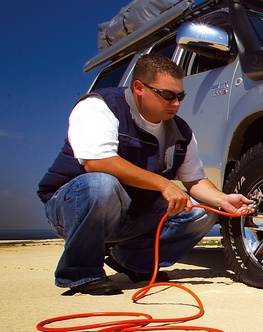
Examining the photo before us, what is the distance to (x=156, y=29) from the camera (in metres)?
4.12

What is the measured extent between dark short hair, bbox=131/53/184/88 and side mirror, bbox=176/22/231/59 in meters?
0.29

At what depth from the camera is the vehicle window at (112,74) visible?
4.80 metres

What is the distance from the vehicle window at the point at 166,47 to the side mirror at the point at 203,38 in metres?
0.86

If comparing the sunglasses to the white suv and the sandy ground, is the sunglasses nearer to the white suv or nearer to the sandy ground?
the white suv

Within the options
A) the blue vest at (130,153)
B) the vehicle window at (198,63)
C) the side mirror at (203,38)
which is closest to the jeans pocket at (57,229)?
the blue vest at (130,153)

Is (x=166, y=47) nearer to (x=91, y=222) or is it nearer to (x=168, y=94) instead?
(x=168, y=94)

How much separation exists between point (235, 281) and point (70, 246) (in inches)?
39.4

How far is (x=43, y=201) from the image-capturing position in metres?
3.03

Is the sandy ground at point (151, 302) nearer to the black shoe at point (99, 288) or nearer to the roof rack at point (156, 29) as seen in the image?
the black shoe at point (99, 288)

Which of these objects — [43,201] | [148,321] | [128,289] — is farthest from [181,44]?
[148,321]

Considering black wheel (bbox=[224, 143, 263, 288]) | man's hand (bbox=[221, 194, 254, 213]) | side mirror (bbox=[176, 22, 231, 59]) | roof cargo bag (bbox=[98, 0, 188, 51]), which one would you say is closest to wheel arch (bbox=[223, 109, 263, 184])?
black wheel (bbox=[224, 143, 263, 288])

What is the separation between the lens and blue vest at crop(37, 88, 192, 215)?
2803 millimetres

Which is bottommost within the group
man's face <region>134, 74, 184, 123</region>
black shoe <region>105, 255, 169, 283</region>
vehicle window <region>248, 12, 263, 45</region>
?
black shoe <region>105, 255, 169, 283</region>

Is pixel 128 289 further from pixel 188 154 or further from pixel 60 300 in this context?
pixel 188 154
